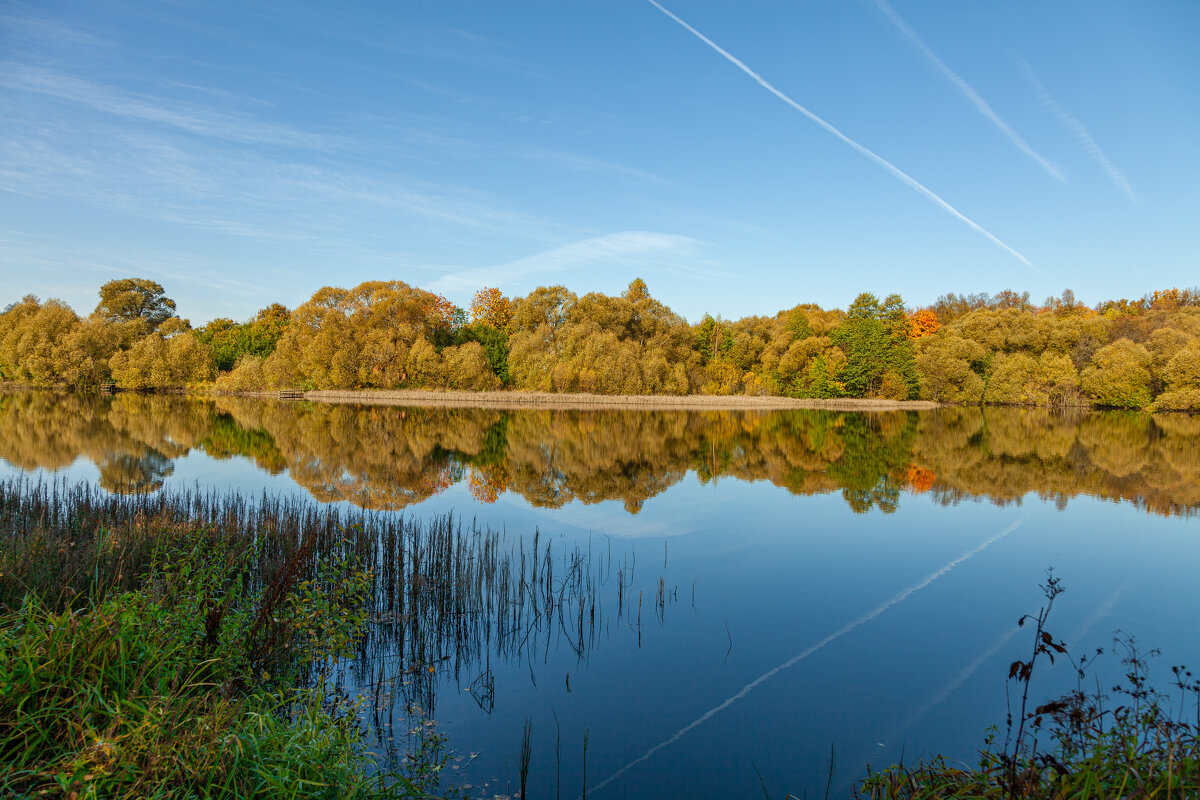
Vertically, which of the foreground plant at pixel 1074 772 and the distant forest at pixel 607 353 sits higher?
the distant forest at pixel 607 353

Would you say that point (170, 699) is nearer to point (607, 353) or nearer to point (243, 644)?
point (243, 644)

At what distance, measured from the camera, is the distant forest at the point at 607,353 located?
52.0 meters

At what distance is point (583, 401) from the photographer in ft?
163

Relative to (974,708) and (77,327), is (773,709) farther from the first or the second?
(77,327)

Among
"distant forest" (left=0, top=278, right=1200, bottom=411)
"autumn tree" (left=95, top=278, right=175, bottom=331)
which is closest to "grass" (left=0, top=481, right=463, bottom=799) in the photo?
"distant forest" (left=0, top=278, right=1200, bottom=411)

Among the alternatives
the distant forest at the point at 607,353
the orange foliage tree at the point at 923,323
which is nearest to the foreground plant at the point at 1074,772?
the distant forest at the point at 607,353

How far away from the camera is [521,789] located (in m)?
3.91

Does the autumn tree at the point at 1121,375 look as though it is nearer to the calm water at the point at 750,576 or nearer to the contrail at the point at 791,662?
the calm water at the point at 750,576

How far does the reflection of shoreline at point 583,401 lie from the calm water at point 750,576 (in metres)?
24.3

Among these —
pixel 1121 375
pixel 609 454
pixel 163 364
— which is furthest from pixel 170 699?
pixel 163 364

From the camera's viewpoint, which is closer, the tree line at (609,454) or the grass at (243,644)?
the grass at (243,644)

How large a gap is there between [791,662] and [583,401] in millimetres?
43997

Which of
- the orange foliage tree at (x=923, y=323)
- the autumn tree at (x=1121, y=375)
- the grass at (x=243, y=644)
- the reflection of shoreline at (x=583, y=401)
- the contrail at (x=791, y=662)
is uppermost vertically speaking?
the orange foliage tree at (x=923, y=323)

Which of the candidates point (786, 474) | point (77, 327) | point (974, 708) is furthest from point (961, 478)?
point (77, 327)
